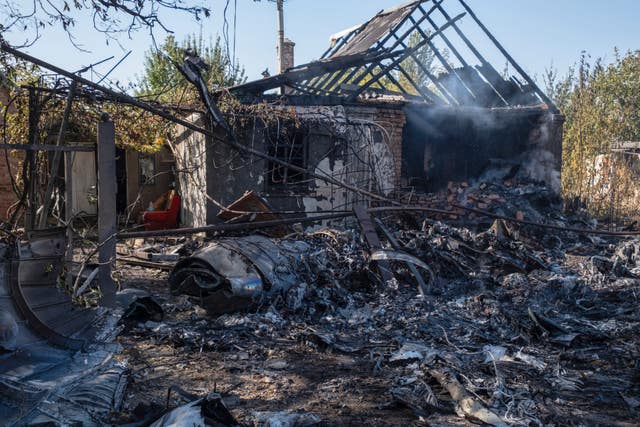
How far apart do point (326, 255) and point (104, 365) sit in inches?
169

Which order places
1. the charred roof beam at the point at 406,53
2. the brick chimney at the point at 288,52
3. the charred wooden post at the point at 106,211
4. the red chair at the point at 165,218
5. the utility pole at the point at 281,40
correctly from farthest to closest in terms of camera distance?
1. the brick chimney at the point at 288,52
2. the utility pole at the point at 281,40
3. the red chair at the point at 165,218
4. the charred roof beam at the point at 406,53
5. the charred wooden post at the point at 106,211

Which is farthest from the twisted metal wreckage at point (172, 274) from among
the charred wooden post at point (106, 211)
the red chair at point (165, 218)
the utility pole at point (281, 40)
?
the utility pole at point (281, 40)

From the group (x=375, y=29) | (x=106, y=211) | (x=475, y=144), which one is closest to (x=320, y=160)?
(x=375, y=29)

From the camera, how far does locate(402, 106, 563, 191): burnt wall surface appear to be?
47.2ft

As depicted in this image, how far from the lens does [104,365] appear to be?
3814 mm

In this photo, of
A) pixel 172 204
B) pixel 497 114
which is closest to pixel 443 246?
pixel 497 114

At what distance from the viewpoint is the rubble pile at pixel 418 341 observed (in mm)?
4059

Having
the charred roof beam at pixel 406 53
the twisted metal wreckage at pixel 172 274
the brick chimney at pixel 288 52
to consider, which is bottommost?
the twisted metal wreckage at pixel 172 274

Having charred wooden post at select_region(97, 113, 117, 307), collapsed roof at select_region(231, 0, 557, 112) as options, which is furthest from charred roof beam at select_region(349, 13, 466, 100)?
charred wooden post at select_region(97, 113, 117, 307)

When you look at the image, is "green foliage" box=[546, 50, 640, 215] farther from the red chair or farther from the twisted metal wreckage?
the red chair

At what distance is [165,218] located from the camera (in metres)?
14.3

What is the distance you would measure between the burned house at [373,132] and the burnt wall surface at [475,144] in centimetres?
3

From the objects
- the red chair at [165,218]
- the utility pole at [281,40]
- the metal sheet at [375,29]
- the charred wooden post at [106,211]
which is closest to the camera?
the charred wooden post at [106,211]

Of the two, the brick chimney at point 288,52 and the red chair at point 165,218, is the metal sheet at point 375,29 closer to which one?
the brick chimney at point 288,52
